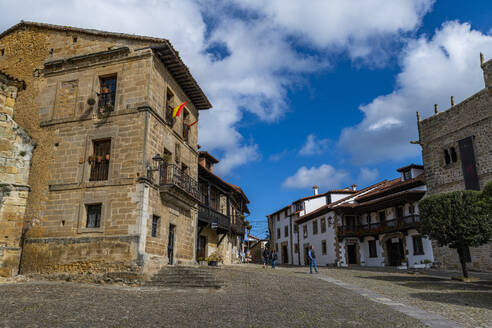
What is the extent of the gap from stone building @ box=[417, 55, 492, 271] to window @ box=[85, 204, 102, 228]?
72.5ft

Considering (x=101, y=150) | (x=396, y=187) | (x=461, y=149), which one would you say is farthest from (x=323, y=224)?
(x=101, y=150)

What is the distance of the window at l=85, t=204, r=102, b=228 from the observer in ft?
47.6

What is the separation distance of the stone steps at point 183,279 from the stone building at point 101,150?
47 cm

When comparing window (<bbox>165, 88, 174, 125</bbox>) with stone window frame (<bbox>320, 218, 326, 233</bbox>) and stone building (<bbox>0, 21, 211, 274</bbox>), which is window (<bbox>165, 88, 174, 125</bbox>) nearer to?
stone building (<bbox>0, 21, 211, 274</bbox>)

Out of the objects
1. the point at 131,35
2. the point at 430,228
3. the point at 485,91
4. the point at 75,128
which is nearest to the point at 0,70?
the point at 75,128

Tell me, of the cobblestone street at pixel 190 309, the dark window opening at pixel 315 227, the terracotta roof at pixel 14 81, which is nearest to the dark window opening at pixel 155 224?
the cobblestone street at pixel 190 309

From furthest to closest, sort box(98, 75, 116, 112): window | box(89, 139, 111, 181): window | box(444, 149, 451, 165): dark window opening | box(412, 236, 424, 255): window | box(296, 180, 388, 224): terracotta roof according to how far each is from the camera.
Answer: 1. box(296, 180, 388, 224): terracotta roof
2. box(412, 236, 424, 255): window
3. box(444, 149, 451, 165): dark window opening
4. box(98, 75, 116, 112): window
5. box(89, 139, 111, 181): window

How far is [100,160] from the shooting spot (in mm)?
15211

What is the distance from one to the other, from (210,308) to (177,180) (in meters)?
9.21

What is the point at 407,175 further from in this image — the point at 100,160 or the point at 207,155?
the point at 100,160

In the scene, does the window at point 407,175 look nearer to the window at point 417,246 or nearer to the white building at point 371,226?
the white building at point 371,226

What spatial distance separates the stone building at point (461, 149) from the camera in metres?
23.3

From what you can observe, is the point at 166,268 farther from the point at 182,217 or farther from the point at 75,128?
the point at 75,128

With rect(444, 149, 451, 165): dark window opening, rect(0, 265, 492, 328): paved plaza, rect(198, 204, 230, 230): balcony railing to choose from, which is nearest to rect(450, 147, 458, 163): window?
rect(444, 149, 451, 165): dark window opening
